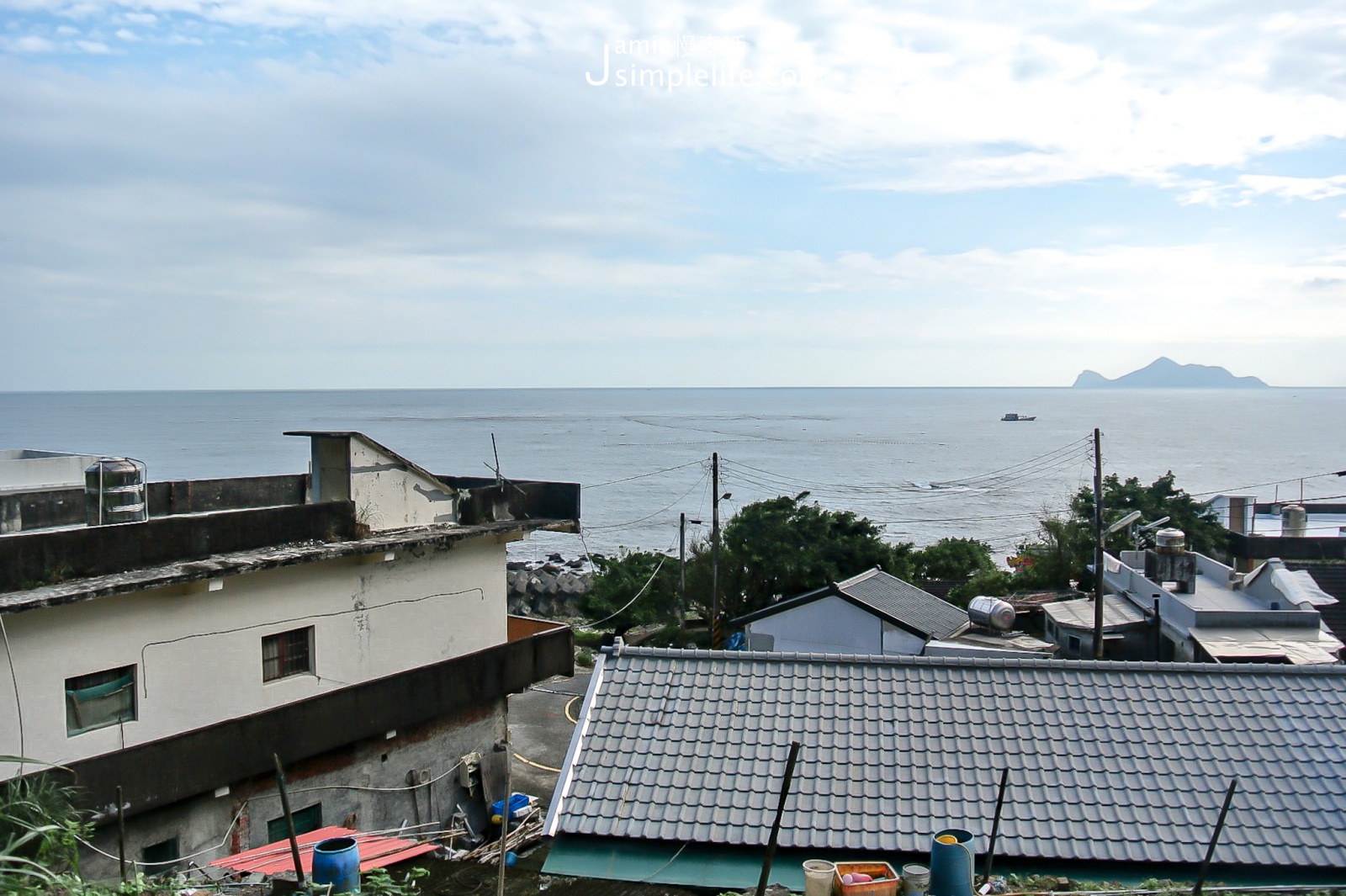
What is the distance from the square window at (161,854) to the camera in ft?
48.0

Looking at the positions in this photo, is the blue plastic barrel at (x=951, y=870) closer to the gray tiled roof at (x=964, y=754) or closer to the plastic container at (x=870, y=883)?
the plastic container at (x=870, y=883)

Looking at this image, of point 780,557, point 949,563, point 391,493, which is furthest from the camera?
point 949,563

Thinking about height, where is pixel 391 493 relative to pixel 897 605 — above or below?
above

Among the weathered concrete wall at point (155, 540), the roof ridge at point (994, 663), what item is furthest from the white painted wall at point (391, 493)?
the roof ridge at point (994, 663)

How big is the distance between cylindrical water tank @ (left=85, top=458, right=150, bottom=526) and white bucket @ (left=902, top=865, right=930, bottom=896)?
12.8 metres

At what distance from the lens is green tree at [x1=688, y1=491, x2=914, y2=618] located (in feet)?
134

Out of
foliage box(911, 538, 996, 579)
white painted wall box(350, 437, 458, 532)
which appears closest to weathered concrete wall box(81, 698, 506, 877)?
white painted wall box(350, 437, 458, 532)

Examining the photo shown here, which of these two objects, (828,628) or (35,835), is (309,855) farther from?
(828,628)

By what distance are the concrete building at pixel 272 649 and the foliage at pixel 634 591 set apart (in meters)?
20.9

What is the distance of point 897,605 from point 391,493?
55.6 feet

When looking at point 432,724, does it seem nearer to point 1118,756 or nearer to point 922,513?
point 1118,756

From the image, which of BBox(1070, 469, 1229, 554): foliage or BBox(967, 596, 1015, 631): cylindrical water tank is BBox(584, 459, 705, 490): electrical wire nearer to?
BBox(1070, 469, 1229, 554): foliage

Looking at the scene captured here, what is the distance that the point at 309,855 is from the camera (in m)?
11.8

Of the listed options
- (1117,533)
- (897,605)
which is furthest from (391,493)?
(1117,533)
